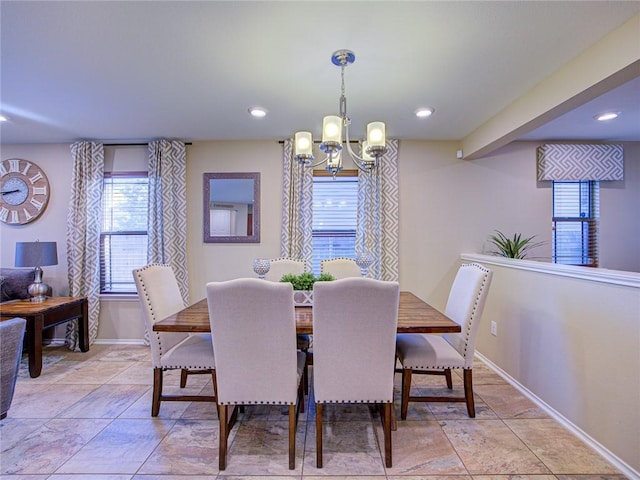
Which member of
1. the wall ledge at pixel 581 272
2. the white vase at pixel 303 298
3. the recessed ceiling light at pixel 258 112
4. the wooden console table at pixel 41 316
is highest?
the recessed ceiling light at pixel 258 112

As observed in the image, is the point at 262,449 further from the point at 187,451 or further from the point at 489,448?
the point at 489,448

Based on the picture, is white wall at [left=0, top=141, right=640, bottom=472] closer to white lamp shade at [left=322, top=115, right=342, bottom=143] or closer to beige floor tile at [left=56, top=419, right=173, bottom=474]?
beige floor tile at [left=56, top=419, right=173, bottom=474]

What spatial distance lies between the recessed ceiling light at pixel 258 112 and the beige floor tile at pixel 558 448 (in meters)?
3.10

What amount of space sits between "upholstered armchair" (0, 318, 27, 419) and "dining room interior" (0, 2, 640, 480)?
311 mm

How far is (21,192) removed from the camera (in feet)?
12.3

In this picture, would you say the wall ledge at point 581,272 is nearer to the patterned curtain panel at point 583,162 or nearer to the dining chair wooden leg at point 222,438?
the patterned curtain panel at point 583,162

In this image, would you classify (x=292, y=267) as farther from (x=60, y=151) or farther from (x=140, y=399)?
(x=60, y=151)

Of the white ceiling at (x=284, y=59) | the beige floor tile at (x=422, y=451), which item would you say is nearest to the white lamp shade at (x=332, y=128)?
the white ceiling at (x=284, y=59)

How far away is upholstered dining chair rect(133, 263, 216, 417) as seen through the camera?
2.11 meters

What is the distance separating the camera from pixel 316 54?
6.31ft

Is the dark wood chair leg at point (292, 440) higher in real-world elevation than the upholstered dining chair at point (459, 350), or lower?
lower

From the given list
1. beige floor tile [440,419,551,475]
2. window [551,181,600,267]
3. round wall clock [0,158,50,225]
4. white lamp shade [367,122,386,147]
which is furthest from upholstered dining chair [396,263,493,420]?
round wall clock [0,158,50,225]

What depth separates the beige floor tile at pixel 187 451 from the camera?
5.65ft

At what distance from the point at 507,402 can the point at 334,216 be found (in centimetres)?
242
